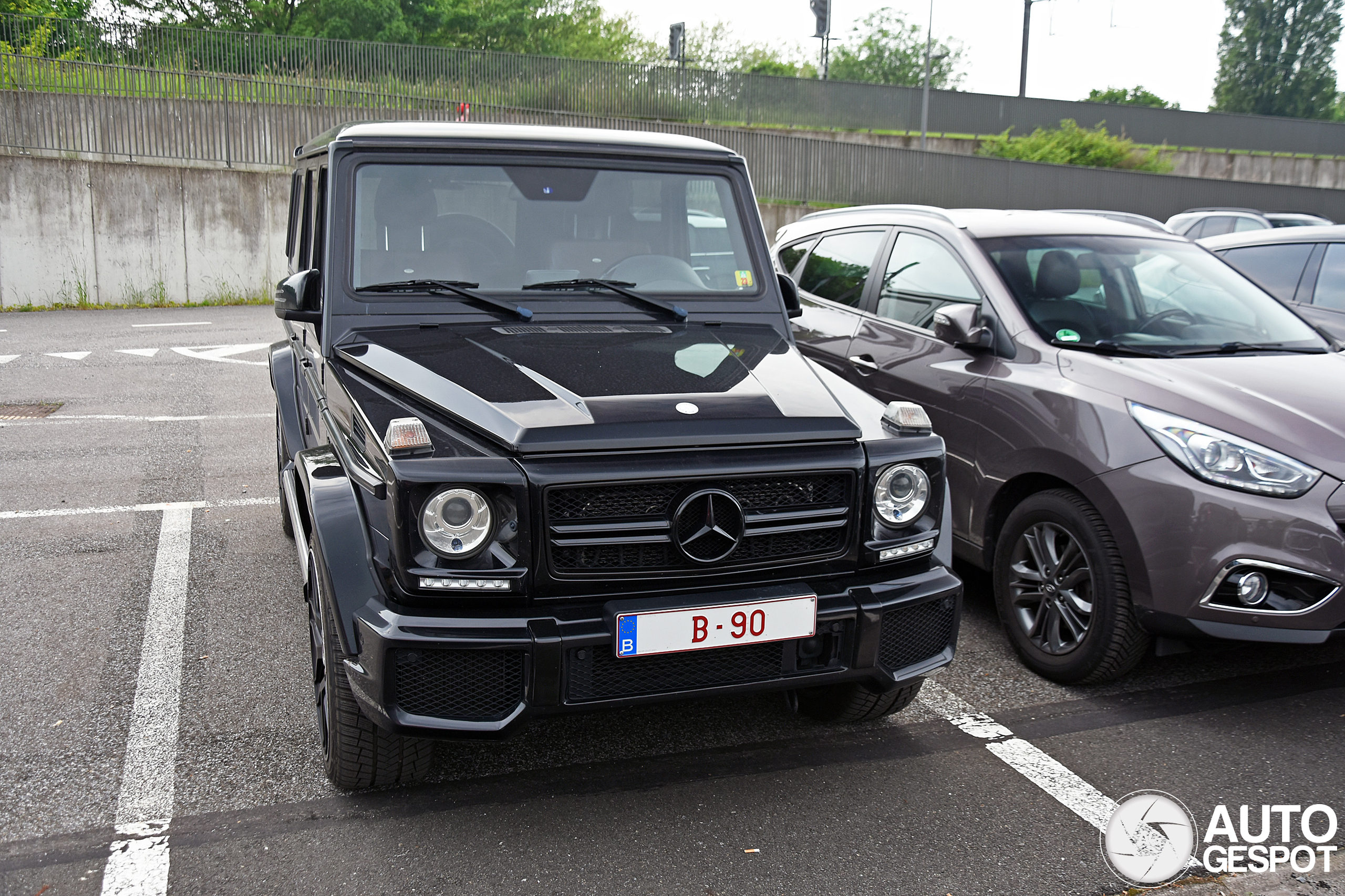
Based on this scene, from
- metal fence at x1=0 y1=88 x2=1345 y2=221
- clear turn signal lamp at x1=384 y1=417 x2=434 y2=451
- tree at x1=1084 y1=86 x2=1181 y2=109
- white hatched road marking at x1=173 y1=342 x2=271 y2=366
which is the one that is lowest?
white hatched road marking at x1=173 y1=342 x2=271 y2=366

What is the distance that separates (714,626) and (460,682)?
0.68 meters

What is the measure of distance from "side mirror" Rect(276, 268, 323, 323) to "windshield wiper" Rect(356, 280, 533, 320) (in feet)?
0.52

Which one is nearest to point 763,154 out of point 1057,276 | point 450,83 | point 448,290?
point 450,83

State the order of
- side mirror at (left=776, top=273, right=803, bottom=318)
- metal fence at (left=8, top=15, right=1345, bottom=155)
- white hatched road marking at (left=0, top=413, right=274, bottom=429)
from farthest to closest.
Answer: metal fence at (left=8, top=15, right=1345, bottom=155), white hatched road marking at (left=0, top=413, right=274, bottom=429), side mirror at (left=776, top=273, right=803, bottom=318)

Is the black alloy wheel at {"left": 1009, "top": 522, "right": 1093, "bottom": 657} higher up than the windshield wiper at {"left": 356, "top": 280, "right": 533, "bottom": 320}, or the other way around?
the windshield wiper at {"left": 356, "top": 280, "right": 533, "bottom": 320}

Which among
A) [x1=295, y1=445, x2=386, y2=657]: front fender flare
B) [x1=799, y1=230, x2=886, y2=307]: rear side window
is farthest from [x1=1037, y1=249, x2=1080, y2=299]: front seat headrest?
[x1=295, y1=445, x2=386, y2=657]: front fender flare

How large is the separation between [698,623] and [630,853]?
2.31ft

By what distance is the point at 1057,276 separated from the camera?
479 cm

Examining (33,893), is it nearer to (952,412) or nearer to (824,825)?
(824,825)

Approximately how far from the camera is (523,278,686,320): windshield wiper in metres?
3.91

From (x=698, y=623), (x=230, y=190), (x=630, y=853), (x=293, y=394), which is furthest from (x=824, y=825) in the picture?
(x=230, y=190)

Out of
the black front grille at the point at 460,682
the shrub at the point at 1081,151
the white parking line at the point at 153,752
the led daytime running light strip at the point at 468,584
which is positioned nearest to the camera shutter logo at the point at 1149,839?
the black front grille at the point at 460,682

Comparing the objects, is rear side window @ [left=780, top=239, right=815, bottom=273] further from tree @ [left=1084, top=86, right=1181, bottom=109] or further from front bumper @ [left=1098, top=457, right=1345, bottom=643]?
tree @ [left=1084, top=86, right=1181, bottom=109]

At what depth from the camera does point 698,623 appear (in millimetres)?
2834
